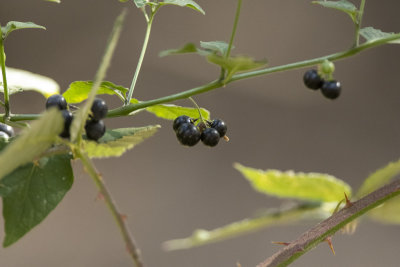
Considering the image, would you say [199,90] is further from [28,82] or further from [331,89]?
[28,82]

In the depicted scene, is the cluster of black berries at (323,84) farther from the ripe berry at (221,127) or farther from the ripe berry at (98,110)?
the ripe berry at (98,110)

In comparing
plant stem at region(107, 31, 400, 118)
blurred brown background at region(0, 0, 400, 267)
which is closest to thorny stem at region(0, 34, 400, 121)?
plant stem at region(107, 31, 400, 118)

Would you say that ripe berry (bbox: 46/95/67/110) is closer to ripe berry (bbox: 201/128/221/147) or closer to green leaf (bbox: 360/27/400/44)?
ripe berry (bbox: 201/128/221/147)

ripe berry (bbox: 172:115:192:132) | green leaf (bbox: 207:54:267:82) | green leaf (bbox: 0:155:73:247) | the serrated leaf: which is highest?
the serrated leaf

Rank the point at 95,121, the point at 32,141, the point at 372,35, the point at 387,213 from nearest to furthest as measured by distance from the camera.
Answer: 1. the point at 32,141
2. the point at 95,121
3. the point at 372,35
4. the point at 387,213

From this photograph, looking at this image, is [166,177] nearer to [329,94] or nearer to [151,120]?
[151,120]

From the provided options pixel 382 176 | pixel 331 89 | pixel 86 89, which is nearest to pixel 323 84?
pixel 331 89
